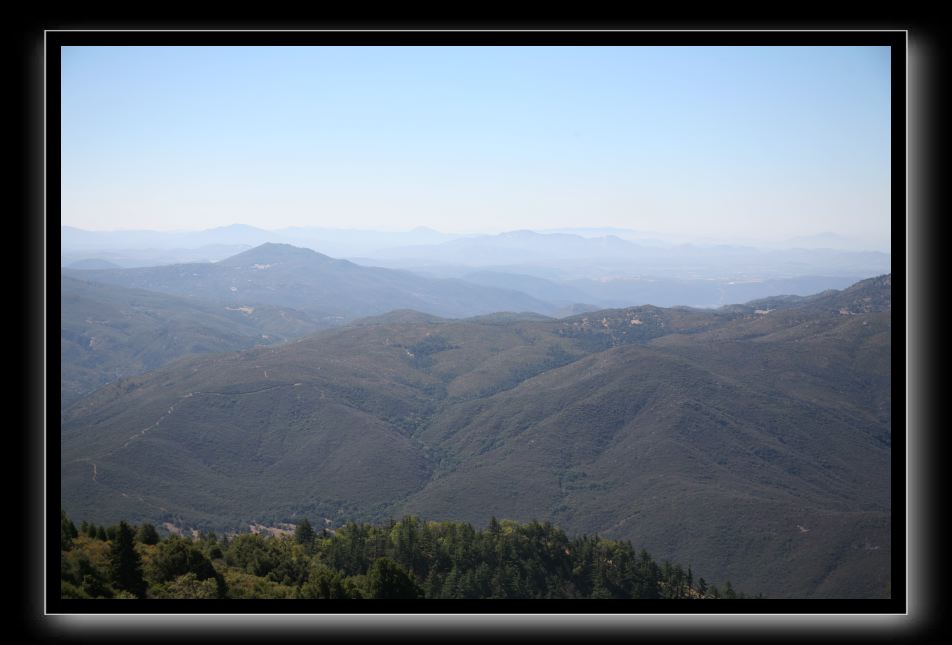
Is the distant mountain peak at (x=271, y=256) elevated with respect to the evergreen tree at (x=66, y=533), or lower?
elevated

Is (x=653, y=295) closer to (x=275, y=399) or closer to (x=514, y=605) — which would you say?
(x=275, y=399)

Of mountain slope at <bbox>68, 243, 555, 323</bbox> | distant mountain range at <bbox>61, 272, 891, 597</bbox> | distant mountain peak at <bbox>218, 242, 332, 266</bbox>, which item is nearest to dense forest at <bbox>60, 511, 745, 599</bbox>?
distant mountain range at <bbox>61, 272, 891, 597</bbox>

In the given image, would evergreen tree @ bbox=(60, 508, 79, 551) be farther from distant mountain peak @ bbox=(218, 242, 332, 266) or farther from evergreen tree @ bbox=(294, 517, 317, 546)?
distant mountain peak @ bbox=(218, 242, 332, 266)

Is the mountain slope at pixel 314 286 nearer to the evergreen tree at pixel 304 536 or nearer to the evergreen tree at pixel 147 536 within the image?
the evergreen tree at pixel 304 536

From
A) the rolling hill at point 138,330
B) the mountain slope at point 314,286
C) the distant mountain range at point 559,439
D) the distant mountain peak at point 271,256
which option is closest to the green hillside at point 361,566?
the distant mountain range at point 559,439

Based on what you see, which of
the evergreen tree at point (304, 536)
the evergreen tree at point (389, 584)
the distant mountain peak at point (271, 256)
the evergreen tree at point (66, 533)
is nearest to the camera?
the evergreen tree at point (66, 533)

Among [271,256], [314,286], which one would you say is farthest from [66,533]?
[271,256]
